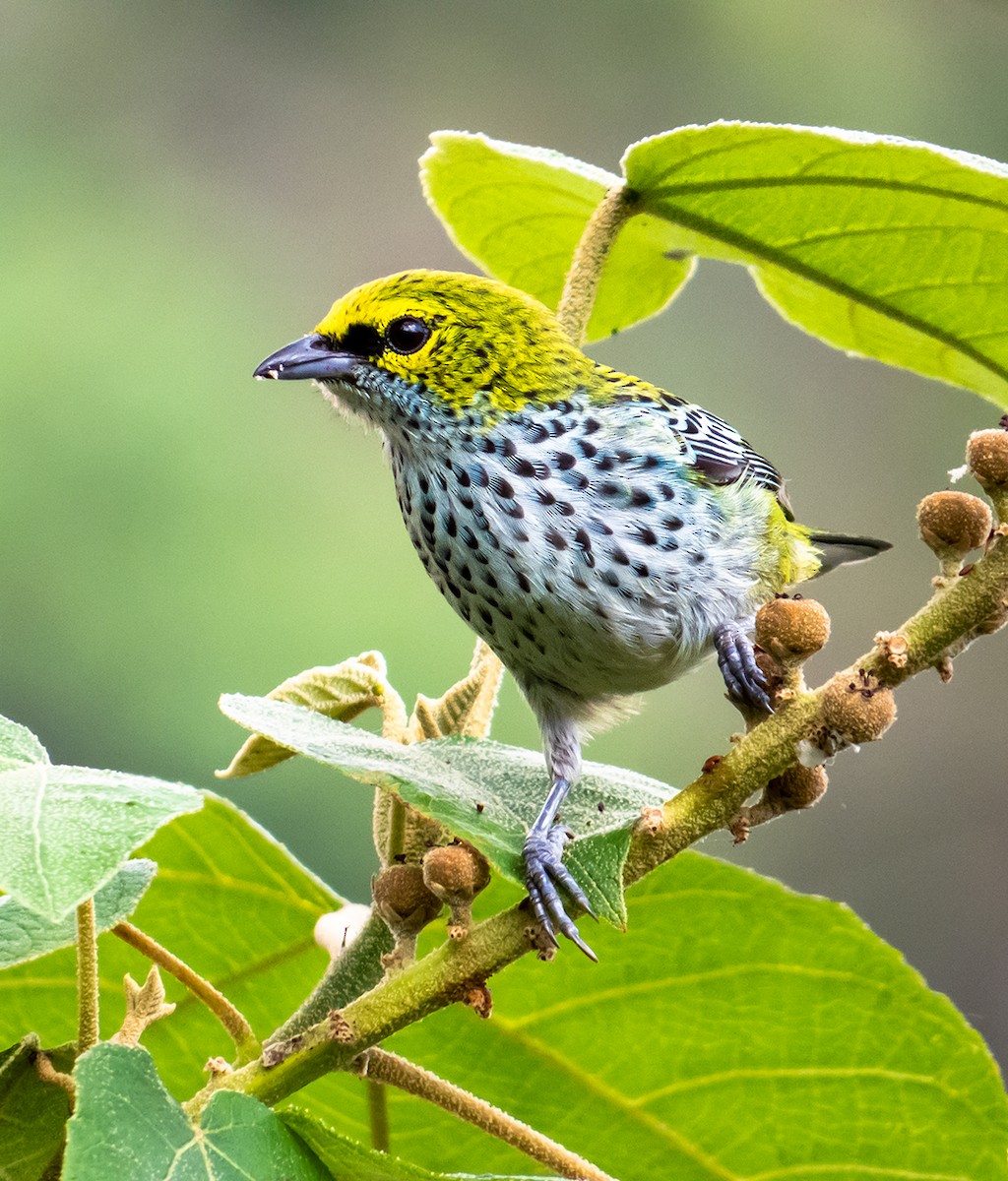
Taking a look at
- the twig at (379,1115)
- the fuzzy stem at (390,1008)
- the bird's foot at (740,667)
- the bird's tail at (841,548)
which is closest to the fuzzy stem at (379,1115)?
the twig at (379,1115)

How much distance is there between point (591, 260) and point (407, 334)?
0.25 meters

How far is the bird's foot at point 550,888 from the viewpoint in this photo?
727mm

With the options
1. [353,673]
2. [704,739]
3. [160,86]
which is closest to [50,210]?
[160,86]

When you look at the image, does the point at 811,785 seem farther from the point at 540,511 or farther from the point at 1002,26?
the point at 1002,26

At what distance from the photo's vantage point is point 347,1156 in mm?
757

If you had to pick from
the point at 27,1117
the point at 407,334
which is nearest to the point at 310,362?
the point at 407,334

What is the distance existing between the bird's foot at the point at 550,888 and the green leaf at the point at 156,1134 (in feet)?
0.56

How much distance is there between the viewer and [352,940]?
0.85 metres

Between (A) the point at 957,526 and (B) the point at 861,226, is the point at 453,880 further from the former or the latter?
(B) the point at 861,226

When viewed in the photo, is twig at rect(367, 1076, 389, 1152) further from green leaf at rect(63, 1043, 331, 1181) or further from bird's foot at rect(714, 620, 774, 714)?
bird's foot at rect(714, 620, 774, 714)

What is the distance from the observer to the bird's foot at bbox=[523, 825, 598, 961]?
28.6 inches

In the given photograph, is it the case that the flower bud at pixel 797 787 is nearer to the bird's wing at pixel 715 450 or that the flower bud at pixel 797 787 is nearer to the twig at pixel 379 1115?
the twig at pixel 379 1115

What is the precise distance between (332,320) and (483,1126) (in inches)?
31.3

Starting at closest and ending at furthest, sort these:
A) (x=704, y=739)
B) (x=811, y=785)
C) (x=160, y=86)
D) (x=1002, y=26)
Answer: (x=811, y=785), (x=704, y=739), (x=160, y=86), (x=1002, y=26)
